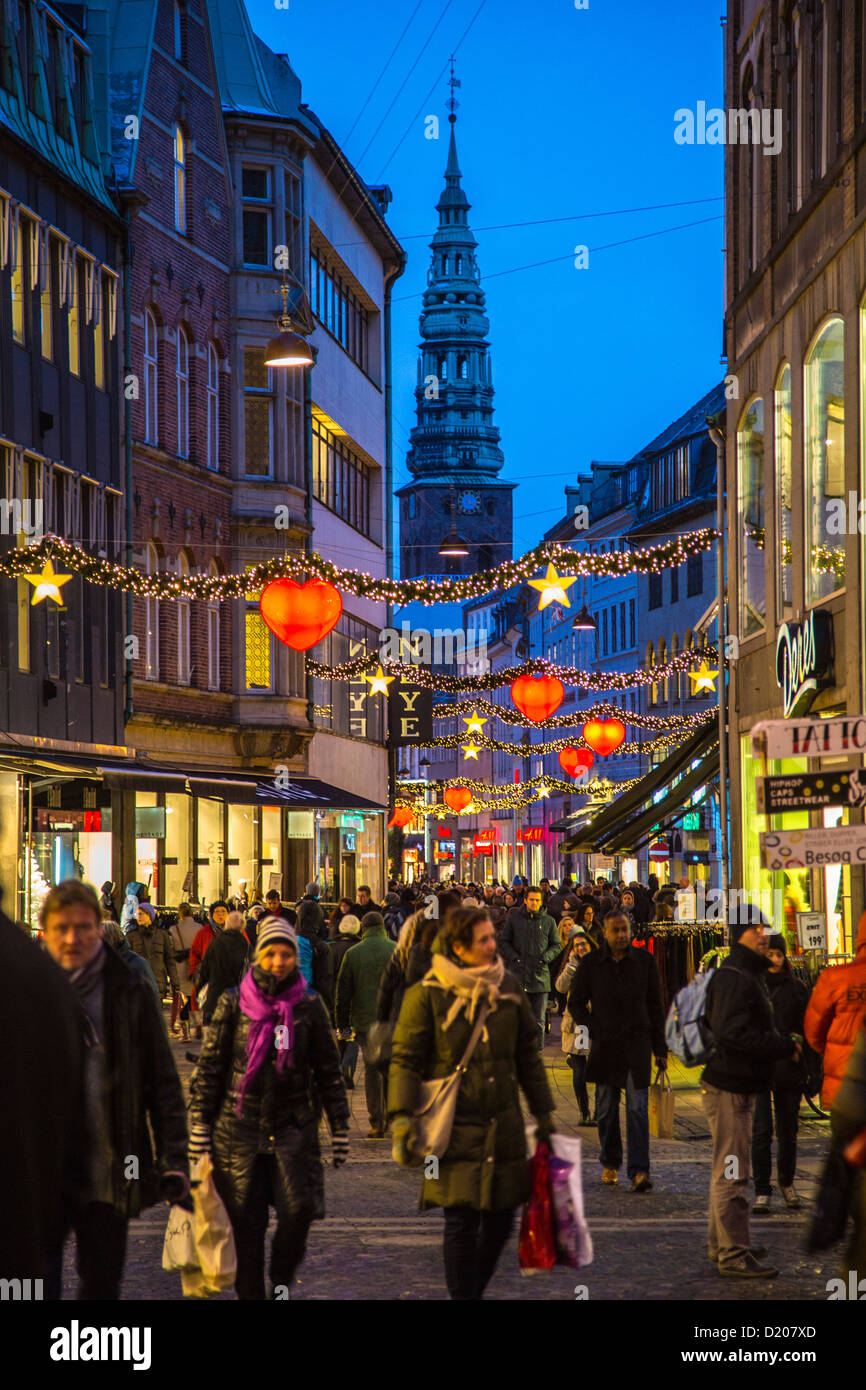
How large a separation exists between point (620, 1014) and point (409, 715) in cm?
3770

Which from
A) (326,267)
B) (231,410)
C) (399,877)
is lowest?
(399,877)

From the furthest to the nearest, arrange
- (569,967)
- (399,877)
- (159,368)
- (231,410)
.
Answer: (399,877) → (231,410) → (159,368) → (569,967)

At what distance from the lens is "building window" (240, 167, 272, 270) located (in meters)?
39.6

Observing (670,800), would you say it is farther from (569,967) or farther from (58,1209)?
(58,1209)

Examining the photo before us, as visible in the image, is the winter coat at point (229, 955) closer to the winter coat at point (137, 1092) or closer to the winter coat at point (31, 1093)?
the winter coat at point (137, 1092)

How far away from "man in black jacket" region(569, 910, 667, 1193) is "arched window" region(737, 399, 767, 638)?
1066 cm

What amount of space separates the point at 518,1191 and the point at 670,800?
58.7ft

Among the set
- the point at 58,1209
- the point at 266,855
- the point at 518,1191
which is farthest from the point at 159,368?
the point at 58,1209

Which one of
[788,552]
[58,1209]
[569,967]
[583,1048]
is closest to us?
Result: [58,1209]

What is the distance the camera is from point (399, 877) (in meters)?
55.8

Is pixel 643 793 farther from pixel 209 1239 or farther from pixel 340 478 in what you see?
pixel 340 478

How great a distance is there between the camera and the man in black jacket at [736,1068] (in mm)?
9727

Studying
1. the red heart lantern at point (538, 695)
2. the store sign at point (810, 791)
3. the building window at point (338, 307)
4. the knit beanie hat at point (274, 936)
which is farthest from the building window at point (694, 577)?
the knit beanie hat at point (274, 936)

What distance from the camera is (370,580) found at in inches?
1070
